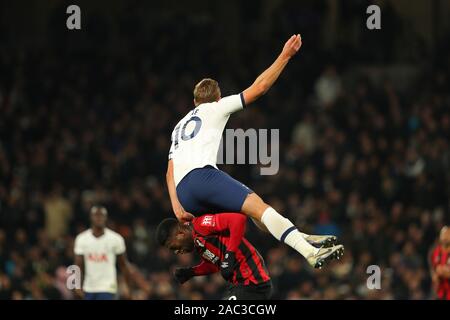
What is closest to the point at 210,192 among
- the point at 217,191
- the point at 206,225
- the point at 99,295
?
the point at 217,191

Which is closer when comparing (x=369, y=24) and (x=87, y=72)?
(x=369, y=24)

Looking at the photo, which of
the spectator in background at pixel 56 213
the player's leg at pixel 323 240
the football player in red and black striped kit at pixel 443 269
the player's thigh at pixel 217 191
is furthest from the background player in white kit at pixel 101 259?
the spectator in background at pixel 56 213

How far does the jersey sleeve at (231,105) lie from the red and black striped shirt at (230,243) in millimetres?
879

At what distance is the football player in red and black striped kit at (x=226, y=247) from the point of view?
962cm

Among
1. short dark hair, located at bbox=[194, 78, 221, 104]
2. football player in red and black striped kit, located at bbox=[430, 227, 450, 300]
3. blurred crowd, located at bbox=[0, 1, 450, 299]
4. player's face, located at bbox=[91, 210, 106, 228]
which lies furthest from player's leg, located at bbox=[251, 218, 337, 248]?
blurred crowd, located at bbox=[0, 1, 450, 299]

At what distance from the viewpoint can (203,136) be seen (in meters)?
9.88

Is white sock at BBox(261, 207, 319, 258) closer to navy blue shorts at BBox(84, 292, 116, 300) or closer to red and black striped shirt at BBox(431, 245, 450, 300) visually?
red and black striped shirt at BBox(431, 245, 450, 300)

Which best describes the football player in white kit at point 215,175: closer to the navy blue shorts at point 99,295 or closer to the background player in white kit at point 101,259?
the background player in white kit at point 101,259

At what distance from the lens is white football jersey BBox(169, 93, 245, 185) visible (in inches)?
Result: 387

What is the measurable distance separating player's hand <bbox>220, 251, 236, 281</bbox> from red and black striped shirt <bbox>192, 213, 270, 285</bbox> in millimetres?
51
